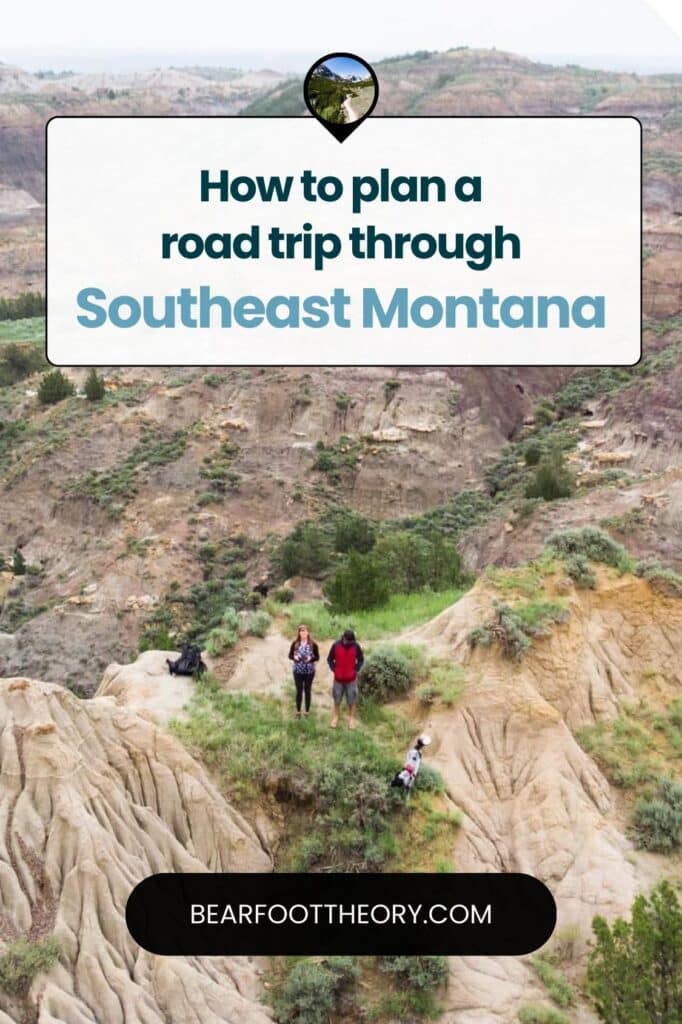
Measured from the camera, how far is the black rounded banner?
9.22 m

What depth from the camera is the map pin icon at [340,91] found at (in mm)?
9203

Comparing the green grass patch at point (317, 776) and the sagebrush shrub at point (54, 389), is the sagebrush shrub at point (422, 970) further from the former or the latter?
the sagebrush shrub at point (54, 389)

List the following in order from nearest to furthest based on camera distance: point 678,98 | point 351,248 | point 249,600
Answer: point 351,248, point 249,600, point 678,98

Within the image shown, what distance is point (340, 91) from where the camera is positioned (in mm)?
9242

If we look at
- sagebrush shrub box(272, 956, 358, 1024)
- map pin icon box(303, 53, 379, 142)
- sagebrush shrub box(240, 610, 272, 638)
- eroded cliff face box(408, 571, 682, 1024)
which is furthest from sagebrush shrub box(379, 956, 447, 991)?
map pin icon box(303, 53, 379, 142)

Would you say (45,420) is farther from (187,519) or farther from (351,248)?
→ (351,248)

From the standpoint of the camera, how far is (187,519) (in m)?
41.2

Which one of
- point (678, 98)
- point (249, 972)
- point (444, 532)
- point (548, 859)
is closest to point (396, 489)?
point (444, 532)

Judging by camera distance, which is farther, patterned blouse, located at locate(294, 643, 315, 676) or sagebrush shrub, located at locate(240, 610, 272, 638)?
sagebrush shrub, located at locate(240, 610, 272, 638)

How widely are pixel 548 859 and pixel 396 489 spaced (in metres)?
30.0

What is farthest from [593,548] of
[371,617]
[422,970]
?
[422,970]

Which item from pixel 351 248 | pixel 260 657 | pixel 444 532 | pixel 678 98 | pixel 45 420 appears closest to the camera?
pixel 351 248

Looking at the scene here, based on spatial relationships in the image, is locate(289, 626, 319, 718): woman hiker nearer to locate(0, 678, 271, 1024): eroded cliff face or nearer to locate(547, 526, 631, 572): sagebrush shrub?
locate(0, 678, 271, 1024): eroded cliff face

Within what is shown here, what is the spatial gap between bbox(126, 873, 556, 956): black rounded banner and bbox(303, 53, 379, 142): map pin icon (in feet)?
19.0
